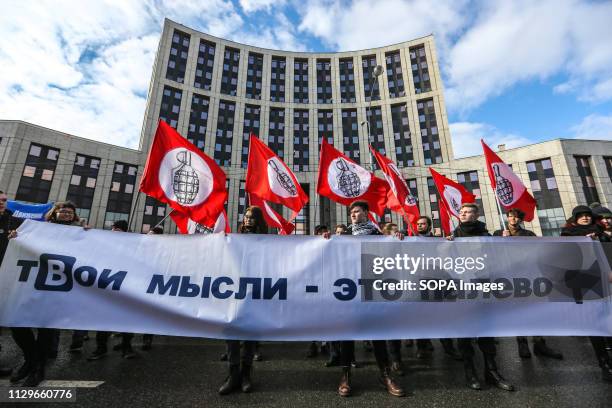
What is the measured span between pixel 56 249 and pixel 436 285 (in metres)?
4.79

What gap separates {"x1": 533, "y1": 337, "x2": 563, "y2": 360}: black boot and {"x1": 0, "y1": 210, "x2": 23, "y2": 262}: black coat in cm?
779

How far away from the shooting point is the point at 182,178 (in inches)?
211

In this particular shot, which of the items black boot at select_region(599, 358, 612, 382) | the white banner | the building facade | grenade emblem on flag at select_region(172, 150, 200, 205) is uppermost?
the building facade

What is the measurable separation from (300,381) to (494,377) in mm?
2294

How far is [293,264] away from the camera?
3631 millimetres

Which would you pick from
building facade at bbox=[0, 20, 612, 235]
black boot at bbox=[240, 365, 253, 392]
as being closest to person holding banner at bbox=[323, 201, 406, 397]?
black boot at bbox=[240, 365, 253, 392]

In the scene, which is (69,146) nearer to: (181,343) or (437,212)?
(181,343)

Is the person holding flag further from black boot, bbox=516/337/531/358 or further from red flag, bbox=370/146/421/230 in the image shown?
black boot, bbox=516/337/531/358

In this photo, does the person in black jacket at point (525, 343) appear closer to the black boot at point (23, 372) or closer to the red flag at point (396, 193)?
the red flag at point (396, 193)

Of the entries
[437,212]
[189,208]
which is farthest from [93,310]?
[437,212]

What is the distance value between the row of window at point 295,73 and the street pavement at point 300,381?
51500mm

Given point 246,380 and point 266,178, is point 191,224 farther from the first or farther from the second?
point 246,380

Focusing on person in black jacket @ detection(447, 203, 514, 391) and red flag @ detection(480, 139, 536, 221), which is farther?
red flag @ detection(480, 139, 536, 221)

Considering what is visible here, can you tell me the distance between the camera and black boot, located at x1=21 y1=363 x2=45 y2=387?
3164 millimetres
